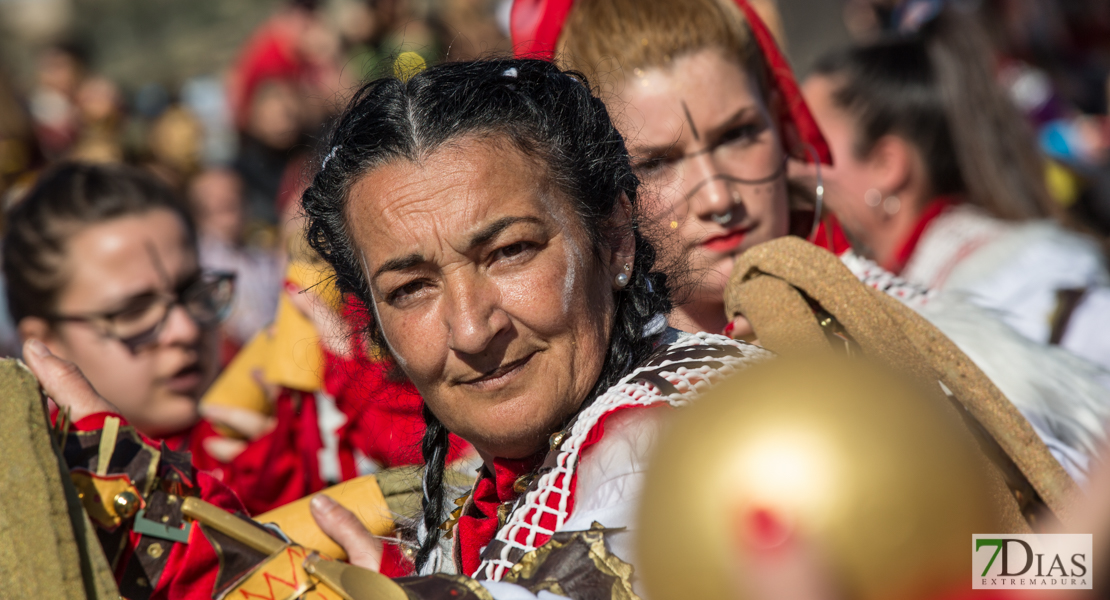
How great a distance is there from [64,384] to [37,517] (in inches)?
17.1

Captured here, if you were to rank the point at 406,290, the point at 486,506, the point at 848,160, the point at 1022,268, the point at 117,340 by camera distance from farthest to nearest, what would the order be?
the point at 848,160 → the point at 1022,268 → the point at 117,340 → the point at 486,506 → the point at 406,290

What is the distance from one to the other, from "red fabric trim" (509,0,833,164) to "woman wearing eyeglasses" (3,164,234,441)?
129cm

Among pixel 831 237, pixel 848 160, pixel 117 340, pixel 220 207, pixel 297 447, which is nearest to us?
pixel 831 237

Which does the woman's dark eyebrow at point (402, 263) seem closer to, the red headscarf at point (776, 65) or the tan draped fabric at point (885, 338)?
the tan draped fabric at point (885, 338)

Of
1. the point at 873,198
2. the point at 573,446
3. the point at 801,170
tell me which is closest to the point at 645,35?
the point at 801,170

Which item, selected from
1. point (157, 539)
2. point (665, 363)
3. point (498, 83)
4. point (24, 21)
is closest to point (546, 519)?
point (665, 363)

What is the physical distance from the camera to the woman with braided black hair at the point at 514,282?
4.40 feet

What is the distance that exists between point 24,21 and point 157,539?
13.5 meters

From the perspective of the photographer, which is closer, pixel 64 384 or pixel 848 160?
pixel 64 384

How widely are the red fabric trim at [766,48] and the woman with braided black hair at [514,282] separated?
86 centimetres

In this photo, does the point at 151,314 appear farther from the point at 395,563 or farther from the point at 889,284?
the point at 889,284

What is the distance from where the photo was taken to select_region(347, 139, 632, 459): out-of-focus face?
144 centimetres

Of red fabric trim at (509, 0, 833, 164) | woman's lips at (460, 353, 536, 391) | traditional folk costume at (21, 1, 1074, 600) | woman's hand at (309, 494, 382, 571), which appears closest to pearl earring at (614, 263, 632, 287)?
traditional folk costume at (21, 1, 1074, 600)

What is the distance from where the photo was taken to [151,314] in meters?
2.92
